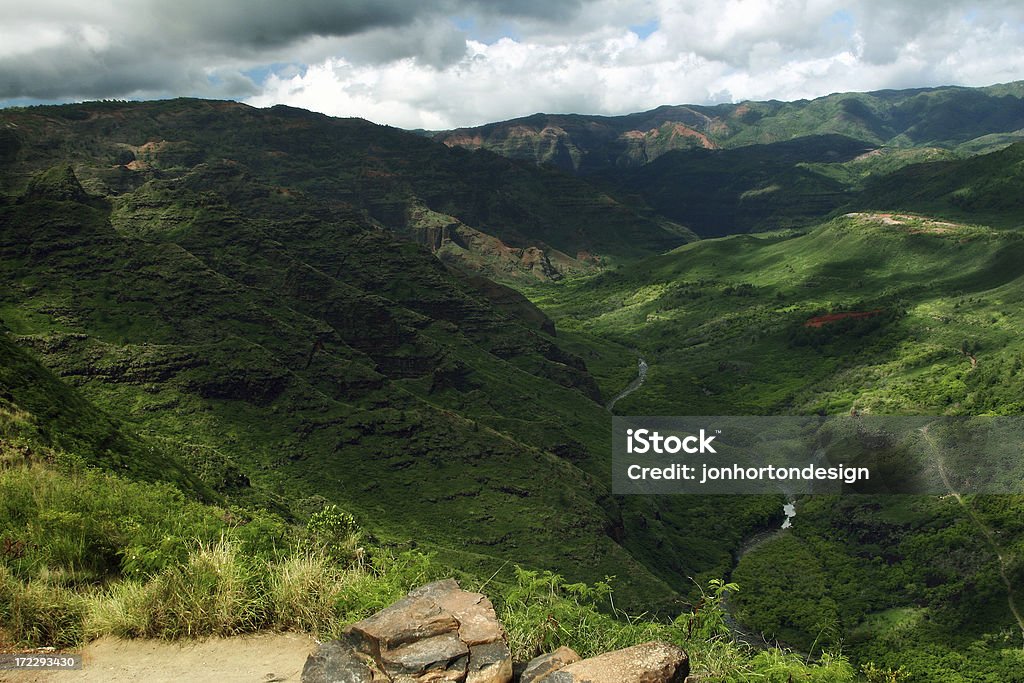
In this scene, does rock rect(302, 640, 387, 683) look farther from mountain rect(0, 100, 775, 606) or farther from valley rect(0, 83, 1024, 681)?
mountain rect(0, 100, 775, 606)

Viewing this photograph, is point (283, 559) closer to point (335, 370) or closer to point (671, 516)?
point (335, 370)

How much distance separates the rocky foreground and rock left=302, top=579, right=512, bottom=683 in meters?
0.01

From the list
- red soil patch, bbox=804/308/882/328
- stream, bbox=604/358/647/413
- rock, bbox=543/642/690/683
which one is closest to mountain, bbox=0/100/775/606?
stream, bbox=604/358/647/413

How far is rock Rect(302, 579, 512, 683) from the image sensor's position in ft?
31.2

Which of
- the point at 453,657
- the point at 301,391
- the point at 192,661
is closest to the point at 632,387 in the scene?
the point at 301,391

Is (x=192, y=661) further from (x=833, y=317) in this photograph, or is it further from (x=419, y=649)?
(x=833, y=317)

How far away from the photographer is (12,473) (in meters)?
14.3

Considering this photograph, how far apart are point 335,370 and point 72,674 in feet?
265

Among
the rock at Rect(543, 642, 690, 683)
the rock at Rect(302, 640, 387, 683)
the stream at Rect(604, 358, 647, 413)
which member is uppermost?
the rock at Rect(543, 642, 690, 683)

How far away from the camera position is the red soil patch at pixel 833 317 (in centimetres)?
17688

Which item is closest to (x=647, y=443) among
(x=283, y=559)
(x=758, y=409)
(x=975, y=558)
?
(x=758, y=409)

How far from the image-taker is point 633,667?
9141mm

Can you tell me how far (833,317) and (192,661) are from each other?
19315 cm

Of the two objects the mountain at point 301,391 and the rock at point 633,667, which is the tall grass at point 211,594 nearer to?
the rock at point 633,667
